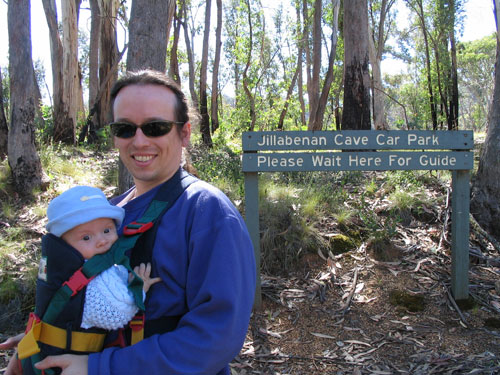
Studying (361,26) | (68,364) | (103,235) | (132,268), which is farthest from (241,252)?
(361,26)

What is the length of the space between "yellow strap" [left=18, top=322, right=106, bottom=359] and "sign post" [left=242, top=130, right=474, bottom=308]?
280 cm

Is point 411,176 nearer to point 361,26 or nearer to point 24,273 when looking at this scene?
point 361,26

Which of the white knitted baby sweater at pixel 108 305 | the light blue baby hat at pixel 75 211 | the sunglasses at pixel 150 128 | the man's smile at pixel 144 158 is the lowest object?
the white knitted baby sweater at pixel 108 305

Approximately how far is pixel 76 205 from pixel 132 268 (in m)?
0.31

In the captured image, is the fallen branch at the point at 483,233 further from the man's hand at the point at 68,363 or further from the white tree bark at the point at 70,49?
the white tree bark at the point at 70,49

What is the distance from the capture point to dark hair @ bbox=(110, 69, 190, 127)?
163cm

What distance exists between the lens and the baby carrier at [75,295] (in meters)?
1.38

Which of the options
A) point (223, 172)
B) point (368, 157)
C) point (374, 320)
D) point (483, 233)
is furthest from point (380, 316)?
point (223, 172)

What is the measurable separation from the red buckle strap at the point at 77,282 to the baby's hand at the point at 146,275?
170 millimetres

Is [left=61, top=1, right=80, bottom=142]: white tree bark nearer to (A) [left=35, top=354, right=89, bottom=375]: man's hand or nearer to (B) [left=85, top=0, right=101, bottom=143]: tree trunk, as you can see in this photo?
(B) [left=85, top=0, right=101, bottom=143]: tree trunk

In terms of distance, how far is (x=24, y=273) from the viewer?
4582 mm

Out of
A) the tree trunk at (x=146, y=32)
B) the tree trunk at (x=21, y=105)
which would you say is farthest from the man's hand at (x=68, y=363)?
the tree trunk at (x=21, y=105)

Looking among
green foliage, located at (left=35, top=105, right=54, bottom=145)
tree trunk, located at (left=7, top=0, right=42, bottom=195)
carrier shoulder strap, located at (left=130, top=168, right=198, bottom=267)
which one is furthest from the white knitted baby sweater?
green foliage, located at (left=35, top=105, right=54, bottom=145)

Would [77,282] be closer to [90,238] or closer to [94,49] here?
[90,238]
